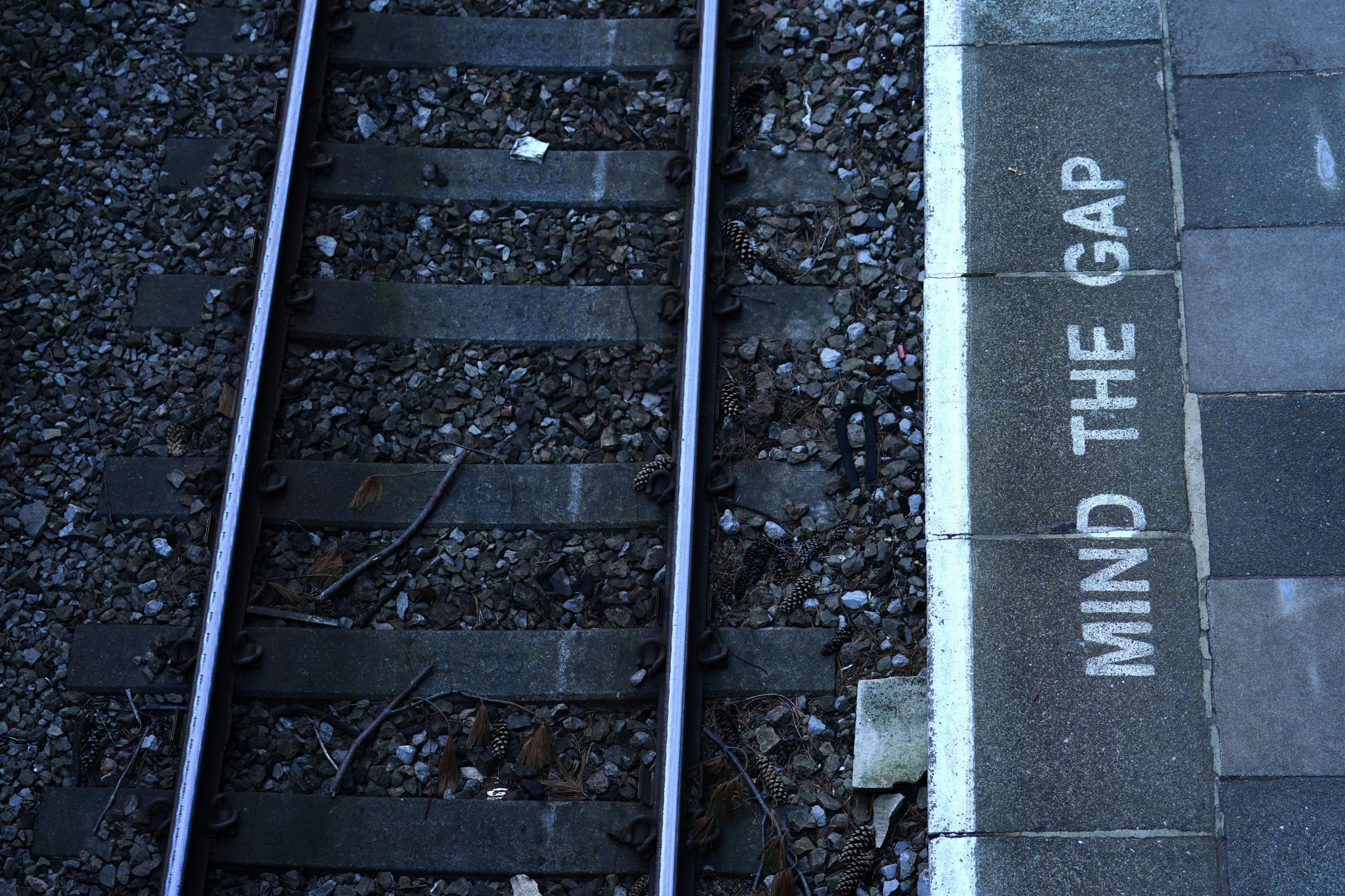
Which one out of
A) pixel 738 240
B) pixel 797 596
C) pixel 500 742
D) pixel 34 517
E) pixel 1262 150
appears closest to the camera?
pixel 500 742

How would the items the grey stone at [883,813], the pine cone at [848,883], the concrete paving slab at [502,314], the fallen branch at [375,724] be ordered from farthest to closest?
1. the concrete paving slab at [502,314]
2. the fallen branch at [375,724]
3. the grey stone at [883,813]
4. the pine cone at [848,883]

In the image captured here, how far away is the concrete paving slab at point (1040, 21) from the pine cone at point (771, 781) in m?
3.30

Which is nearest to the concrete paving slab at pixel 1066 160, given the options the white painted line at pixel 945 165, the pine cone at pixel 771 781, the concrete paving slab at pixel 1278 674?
the white painted line at pixel 945 165

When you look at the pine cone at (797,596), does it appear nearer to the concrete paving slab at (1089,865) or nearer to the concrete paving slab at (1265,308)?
the concrete paving slab at (1089,865)

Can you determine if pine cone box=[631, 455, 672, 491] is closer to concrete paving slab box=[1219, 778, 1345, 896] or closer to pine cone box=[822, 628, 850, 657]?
pine cone box=[822, 628, 850, 657]

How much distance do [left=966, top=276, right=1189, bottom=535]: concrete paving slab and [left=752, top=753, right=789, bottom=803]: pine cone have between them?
1214 mm

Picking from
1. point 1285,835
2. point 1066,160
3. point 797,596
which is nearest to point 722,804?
point 797,596

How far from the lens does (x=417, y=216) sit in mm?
5574

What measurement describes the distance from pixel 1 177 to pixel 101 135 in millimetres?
488

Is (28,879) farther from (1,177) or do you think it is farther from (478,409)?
(1,177)

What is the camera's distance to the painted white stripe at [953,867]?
439cm

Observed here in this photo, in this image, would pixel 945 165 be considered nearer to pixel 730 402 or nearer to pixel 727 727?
pixel 730 402

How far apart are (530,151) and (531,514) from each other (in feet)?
5.67

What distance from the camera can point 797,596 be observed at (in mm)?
4844
